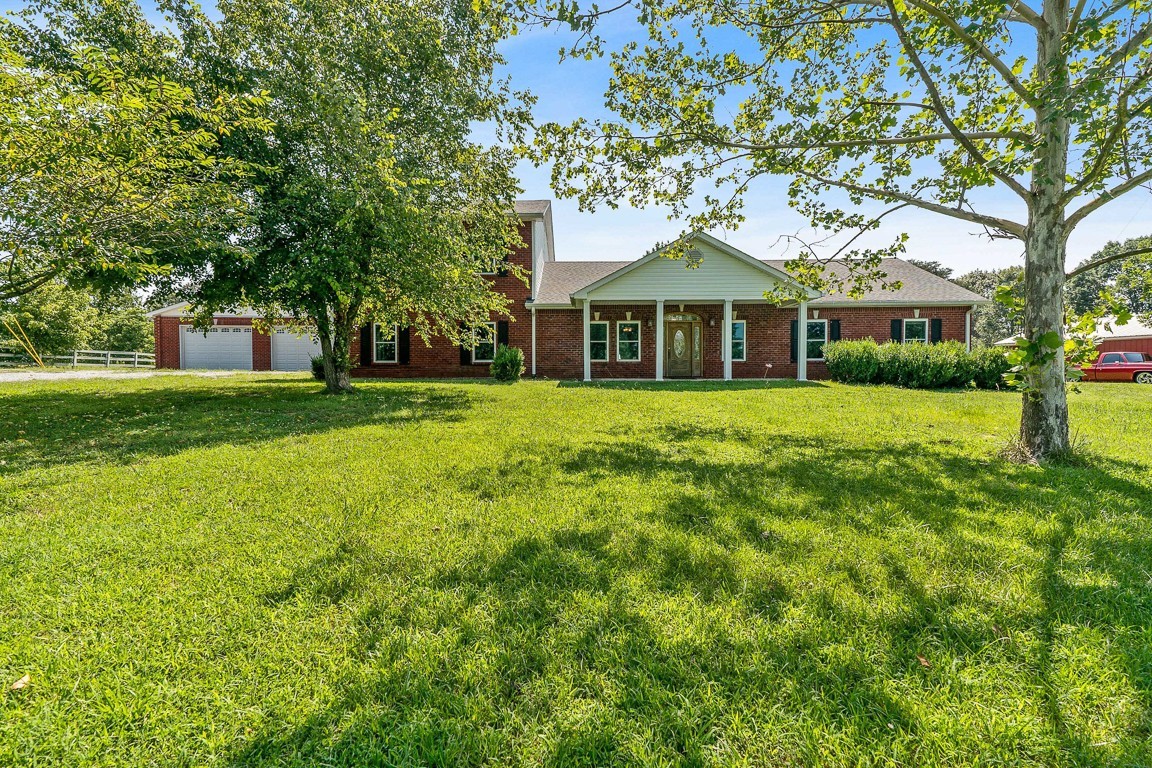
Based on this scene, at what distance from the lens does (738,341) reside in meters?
17.3

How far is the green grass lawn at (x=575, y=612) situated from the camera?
1562 mm

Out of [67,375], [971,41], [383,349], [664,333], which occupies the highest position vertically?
[971,41]

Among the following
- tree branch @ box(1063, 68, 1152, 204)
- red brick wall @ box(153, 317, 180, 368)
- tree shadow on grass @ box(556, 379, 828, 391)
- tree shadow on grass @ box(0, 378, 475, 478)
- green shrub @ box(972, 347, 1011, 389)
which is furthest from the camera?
red brick wall @ box(153, 317, 180, 368)

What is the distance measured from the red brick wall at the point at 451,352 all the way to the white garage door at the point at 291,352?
551cm

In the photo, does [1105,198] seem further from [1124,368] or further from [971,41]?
[1124,368]

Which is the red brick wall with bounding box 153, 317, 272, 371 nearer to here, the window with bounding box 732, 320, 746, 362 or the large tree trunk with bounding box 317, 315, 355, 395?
the large tree trunk with bounding box 317, 315, 355, 395

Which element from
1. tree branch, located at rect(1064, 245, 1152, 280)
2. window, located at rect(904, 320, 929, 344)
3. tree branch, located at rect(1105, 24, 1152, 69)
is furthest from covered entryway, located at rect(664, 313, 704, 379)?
tree branch, located at rect(1105, 24, 1152, 69)

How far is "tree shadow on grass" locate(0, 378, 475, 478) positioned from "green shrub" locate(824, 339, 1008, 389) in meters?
11.7

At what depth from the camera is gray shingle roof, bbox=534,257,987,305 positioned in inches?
661

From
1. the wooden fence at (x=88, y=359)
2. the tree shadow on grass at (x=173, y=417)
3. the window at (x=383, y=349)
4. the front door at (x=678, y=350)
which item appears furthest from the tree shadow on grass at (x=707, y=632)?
the wooden fence at (x=88, y=359)

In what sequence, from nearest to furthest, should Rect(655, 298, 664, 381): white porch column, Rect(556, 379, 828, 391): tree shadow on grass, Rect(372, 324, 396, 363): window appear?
1. Rect(556, 379, 828, 391): tree shadow on grass
2. Rect(655, 298, 664, 381): white porch column
3. Rect(372, 324, 396, 363): window

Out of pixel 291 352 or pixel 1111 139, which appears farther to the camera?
pixel 291 352

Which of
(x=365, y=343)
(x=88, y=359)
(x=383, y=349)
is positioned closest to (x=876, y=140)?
(x=383, y=349)

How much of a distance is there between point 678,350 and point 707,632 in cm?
1616
